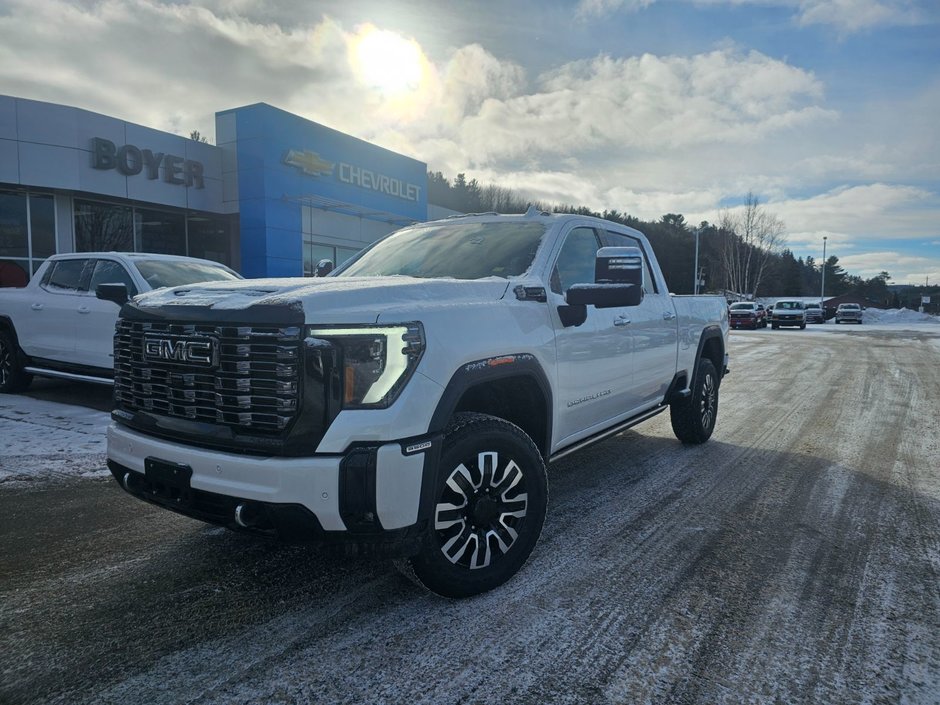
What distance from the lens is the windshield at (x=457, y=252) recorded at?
4039 mm

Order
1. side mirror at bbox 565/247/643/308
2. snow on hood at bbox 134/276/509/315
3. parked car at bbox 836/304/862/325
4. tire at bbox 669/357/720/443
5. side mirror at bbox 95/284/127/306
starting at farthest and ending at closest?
parked car at bbox 836/304/862/325, side mirror at bbox 95/284/127/306, tire at bbox 669/357/720/443, side mirror at bbox 565/247/643/308, snow on hood at bbox 134/276/509/315

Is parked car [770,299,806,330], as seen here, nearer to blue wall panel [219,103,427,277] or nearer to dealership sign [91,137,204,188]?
blue wall panel [219,103,427,277]

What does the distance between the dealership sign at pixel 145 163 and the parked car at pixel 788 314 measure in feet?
97.5

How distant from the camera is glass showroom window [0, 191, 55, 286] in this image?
16500mm

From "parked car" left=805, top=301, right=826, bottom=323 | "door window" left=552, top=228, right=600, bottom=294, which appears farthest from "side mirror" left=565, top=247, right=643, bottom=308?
"parked car" left=805, top=301, right=826, bottom=323

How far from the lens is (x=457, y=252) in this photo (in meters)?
4.29

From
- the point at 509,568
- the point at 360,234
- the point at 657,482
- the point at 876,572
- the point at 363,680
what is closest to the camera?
the point at 363,680

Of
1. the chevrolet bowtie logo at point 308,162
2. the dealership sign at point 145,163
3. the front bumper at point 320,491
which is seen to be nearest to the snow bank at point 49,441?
the front bumper at point 320,491

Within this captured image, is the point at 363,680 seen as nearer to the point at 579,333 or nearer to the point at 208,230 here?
the point at 579,333

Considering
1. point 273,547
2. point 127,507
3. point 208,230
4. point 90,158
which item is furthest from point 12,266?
point 273,547

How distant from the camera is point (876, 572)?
342cm

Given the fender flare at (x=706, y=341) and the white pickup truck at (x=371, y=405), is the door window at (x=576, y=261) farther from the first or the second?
the fender flare at (x=706, y=341)

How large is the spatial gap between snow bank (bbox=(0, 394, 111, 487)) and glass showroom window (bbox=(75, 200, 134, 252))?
11.9 metres

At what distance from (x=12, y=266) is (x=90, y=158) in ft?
11.1
